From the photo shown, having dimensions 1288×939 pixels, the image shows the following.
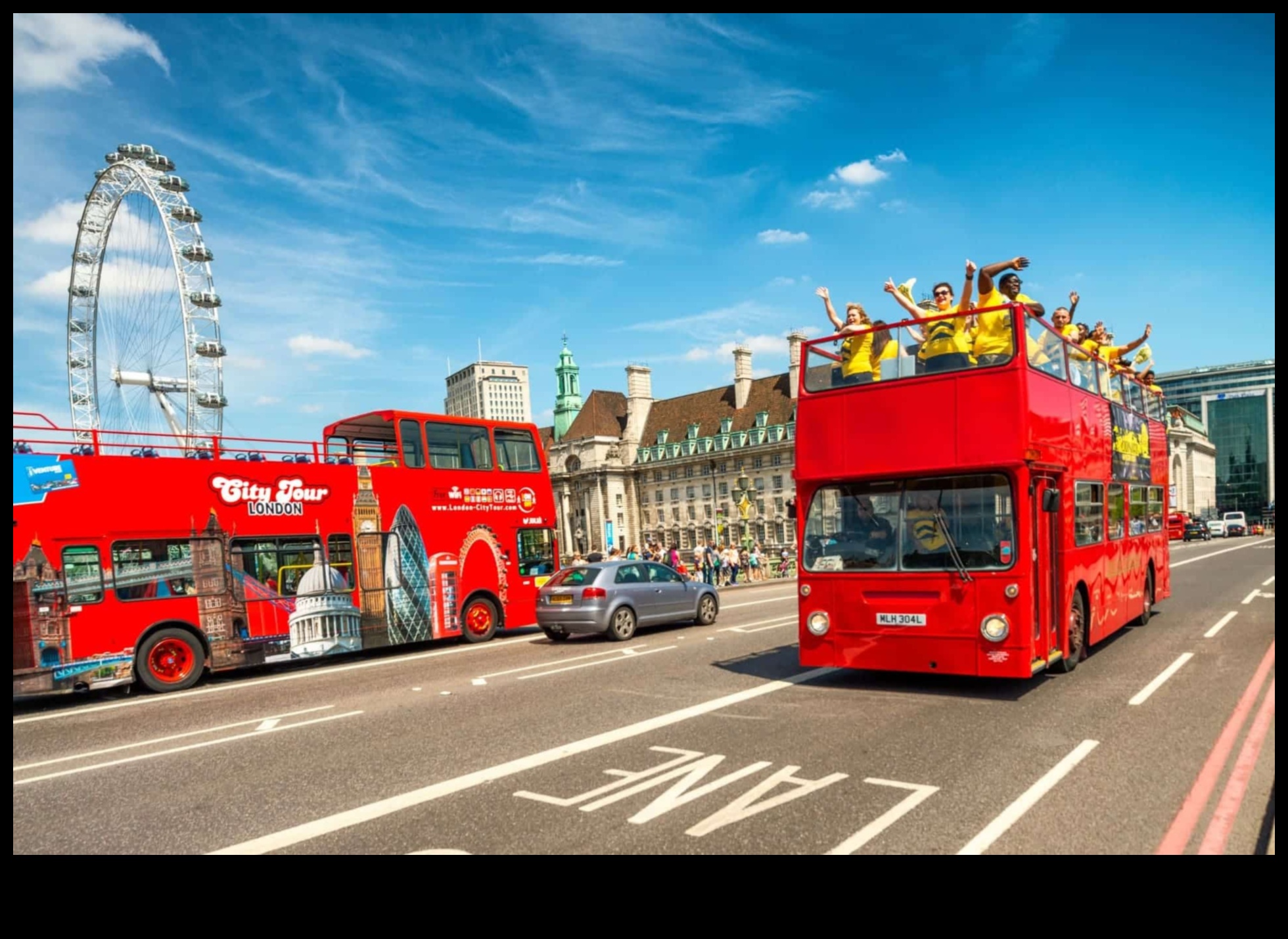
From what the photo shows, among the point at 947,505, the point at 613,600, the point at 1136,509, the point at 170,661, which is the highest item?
the point at 947,505

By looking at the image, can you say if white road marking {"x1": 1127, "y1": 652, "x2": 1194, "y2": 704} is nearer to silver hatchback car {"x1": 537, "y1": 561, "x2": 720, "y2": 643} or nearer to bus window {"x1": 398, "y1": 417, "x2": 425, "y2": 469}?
silver hatchback car {"x1": 537, "y1": 561, "x2": 720, "y2": 643}

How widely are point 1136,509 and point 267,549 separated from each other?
46.4 ft

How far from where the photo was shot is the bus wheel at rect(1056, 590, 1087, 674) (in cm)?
1028

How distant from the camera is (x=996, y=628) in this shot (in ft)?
29.0

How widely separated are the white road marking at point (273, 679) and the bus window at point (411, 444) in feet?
12.0

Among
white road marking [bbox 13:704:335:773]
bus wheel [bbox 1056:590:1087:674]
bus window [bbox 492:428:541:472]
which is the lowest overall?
white road marking [bbox 13:704:335:773]

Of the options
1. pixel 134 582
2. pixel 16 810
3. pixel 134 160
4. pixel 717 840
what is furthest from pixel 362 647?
pixel 134 160

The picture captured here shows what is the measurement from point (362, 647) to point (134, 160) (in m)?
27.3

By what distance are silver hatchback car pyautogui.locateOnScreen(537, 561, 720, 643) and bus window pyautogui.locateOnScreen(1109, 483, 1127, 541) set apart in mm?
8367

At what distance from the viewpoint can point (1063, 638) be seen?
9.97 metres

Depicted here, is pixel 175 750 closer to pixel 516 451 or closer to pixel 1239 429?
pixel 516 451

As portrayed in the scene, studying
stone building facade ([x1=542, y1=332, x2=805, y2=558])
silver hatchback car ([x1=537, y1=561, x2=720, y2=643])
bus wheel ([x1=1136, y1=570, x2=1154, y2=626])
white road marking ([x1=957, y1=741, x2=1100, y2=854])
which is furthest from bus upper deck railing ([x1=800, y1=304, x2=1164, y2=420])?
stone building facade ([x1=542, y1=332, x2=805, y2=558])

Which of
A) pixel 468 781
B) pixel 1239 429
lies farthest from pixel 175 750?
pixel 1239 429
